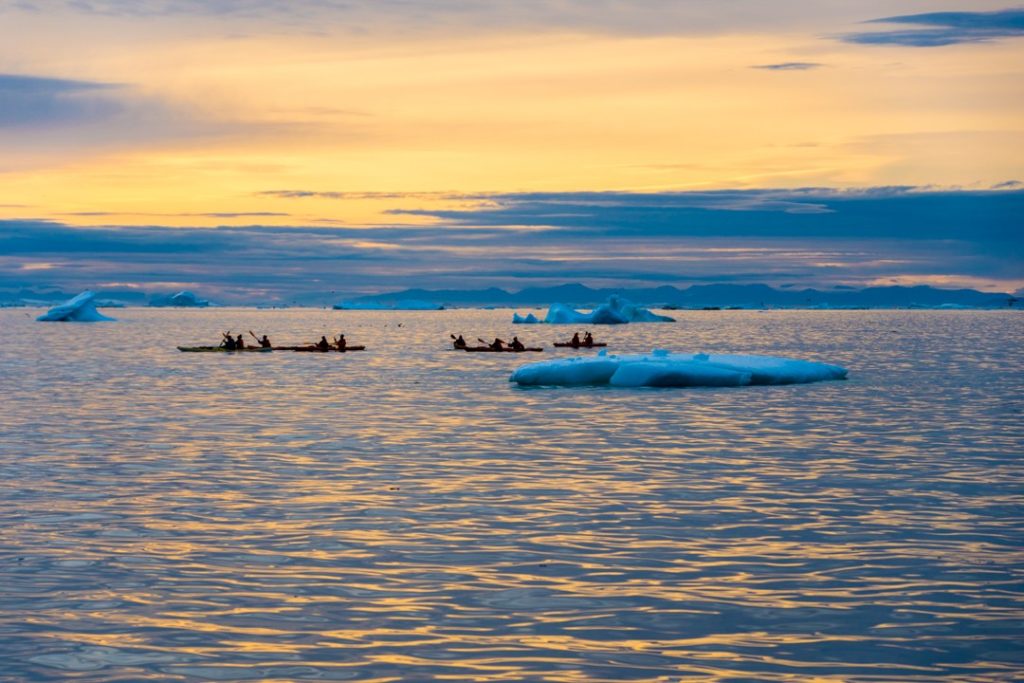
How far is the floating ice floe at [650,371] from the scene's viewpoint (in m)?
42.0

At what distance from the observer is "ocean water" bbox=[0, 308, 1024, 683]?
33.6ft

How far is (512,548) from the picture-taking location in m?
14.6

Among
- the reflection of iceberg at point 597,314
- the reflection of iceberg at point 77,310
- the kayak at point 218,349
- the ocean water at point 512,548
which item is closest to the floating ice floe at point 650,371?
the ocean water at point 512,548

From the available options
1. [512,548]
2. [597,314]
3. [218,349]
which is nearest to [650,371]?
[512,548]

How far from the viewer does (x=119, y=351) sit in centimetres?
8400

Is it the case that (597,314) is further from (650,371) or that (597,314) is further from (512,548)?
(512,548)

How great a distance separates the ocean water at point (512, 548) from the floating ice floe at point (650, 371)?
9.42 meters

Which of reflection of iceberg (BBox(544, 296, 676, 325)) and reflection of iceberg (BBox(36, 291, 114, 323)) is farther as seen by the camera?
reflection of iceberg (BBox(36, 291, 114, 323))

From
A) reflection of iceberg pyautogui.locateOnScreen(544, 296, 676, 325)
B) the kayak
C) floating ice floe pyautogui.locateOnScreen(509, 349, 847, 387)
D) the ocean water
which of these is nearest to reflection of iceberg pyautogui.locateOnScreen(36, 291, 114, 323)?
reflection of iceberg pyautogui.locateOnScreen(544, 296, 676, 325)

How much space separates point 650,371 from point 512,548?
2780cm

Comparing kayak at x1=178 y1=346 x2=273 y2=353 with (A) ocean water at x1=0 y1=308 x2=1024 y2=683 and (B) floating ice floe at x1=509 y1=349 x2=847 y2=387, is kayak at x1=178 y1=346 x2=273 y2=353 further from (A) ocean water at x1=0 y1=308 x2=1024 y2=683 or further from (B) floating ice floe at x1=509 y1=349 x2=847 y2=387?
(A) ocean water at x1=0 y1=308 x2=1024 y2=683

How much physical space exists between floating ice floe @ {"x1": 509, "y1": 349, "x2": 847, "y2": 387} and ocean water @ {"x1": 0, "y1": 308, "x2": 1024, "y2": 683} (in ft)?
30.9

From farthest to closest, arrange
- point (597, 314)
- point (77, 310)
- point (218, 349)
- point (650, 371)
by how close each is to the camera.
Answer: point (77, 310) < point (597, 314) < point (218, 349) < point (650, 371)

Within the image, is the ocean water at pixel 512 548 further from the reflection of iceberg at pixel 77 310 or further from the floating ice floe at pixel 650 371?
the reflection of iceberg at pixel 77 310
